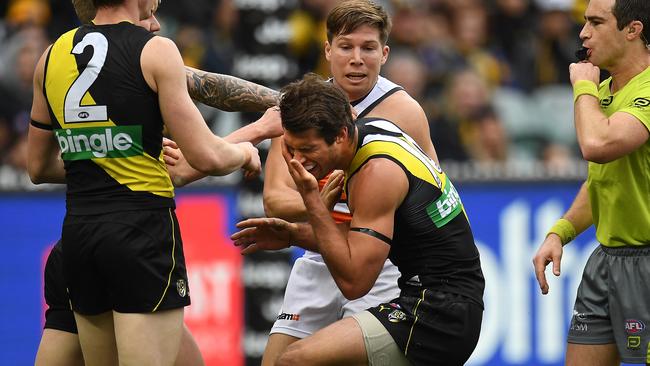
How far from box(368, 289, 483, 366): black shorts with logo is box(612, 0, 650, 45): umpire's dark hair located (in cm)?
169

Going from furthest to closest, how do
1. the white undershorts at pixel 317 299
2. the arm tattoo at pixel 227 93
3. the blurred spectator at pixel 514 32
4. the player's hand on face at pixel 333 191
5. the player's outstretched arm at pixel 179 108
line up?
the blurred spectator at pixel 514 32
the white undershorts at pixel 317 299
the arm tattoo at pixel 227 93
the player's hand on face at pixel 333 191
the player's outstretched arm at pixel 179 108

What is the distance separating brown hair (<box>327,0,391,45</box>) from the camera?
21.0 feet

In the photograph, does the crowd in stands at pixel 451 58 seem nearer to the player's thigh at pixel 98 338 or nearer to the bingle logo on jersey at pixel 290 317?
the bingle logo on jersey at pixel 290 317

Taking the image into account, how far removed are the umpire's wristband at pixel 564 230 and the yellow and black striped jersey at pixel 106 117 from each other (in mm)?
2322

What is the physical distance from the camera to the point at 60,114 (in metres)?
5.19

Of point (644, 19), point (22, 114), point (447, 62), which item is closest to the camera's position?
point (644, 19)

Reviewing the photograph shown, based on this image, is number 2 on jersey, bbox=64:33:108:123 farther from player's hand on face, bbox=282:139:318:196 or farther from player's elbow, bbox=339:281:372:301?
player's elbow, bbox=339:281:372:301

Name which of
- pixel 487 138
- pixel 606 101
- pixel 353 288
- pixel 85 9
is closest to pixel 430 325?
pixel 353 288

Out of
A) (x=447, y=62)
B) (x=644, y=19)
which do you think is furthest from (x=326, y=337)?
(x=447, y=62)

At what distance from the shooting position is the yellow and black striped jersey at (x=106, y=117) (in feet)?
16.6

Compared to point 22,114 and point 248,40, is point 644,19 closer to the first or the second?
point 248,40

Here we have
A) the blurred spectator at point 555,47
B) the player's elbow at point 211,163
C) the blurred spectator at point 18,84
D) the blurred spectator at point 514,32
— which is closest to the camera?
the player's elbow at point 211,163

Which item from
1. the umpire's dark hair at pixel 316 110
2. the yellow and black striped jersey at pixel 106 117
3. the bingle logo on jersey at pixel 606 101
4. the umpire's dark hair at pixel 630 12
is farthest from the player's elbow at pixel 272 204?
the umpire's dark hair at pixel 630 12

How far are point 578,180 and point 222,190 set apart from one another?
313 cm
